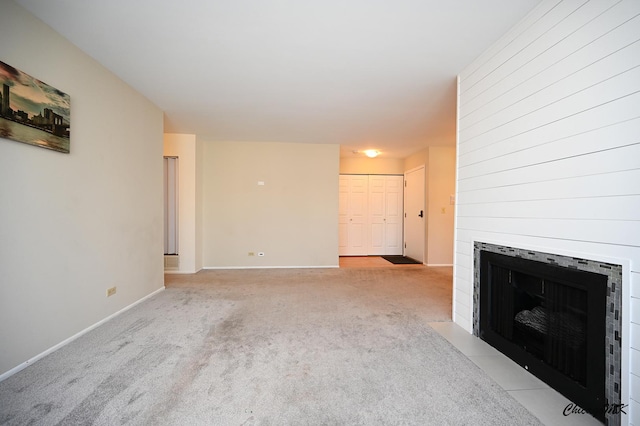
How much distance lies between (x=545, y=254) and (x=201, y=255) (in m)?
5.66

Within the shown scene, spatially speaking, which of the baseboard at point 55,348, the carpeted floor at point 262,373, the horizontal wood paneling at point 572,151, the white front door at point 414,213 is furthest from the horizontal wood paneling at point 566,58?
the baseboard at point 55,348

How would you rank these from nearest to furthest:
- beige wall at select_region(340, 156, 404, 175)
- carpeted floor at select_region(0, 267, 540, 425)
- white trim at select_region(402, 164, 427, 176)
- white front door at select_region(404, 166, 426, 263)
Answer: carpeted floor at select_region(0, 267, 540, 425)
white trim at select_region(402, 164, 427, 176)
white front door at select_region(404, 166, 426, 263)
beige wall at select_region(340, 156, 404, 175)

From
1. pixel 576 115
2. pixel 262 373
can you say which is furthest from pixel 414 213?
pixel 262 373

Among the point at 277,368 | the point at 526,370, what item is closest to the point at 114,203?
the point at 277,368

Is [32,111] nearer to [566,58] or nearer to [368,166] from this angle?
[566,58]

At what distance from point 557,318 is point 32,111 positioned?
4.17 meters

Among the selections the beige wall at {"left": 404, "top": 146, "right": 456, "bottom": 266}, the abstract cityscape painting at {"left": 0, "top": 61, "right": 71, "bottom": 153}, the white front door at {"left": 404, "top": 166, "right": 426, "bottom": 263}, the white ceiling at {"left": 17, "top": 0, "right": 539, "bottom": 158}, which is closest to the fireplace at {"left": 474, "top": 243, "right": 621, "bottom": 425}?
the white ceiling at {"left": 17, "top": 0, "right": 539, "bottom": 158}

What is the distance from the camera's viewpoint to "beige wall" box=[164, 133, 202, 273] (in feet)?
17.4

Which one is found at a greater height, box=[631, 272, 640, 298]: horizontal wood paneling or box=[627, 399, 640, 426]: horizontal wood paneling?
box=[631, 272, 640, 298]: horizontal wood paneling

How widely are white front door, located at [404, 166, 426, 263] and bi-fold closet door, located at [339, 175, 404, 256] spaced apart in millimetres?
254

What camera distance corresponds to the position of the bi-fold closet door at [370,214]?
7414 mm

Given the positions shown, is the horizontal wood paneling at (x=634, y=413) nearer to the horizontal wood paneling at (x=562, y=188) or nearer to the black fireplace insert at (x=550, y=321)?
the black fireplace insert at (x=550, y=321)

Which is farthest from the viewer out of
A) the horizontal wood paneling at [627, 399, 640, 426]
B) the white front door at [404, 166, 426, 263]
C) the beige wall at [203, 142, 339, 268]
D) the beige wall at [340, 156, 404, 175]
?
the beige wall at [340, 156, 404, 175]

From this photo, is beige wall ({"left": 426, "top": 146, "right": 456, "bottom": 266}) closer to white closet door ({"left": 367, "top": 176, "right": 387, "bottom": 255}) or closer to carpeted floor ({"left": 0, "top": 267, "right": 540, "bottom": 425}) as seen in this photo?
white closet door ({"left": 367, "top": 176, "right": 387, "bottom": 255})
